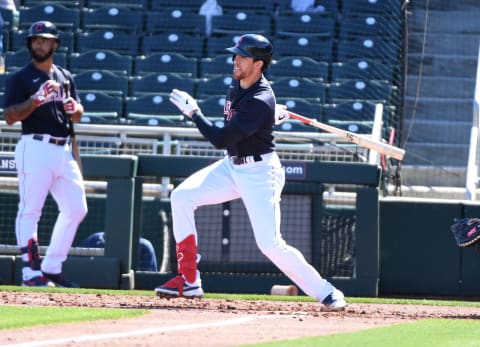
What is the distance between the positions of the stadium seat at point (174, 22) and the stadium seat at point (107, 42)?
0.35 m

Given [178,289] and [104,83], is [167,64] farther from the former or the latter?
[178,289]

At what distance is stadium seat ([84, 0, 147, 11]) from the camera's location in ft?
51.2

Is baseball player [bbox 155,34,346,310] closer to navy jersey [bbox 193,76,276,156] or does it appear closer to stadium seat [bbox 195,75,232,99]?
navy jersey [bbox 193,76,276,156]

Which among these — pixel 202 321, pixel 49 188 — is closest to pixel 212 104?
pixel 49 188

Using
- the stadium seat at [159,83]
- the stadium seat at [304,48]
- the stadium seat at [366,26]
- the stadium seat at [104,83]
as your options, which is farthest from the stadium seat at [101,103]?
the stadium seat at [366,26]

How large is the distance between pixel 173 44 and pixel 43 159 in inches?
276

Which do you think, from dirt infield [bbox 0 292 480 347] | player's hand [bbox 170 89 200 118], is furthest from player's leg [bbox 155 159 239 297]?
player's hand [bbox 170 89 200 118]

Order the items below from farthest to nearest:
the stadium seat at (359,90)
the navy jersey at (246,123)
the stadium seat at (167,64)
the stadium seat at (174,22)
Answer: the stadium seat at (174,22)
the stadium seat at (167,64)
the stadium seat at (359,90)
the navy jersey at (246,123)

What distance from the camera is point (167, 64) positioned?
14188mm

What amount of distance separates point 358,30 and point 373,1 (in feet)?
2.25

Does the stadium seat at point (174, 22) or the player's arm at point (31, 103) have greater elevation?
the stadium seat at point (174, 22)

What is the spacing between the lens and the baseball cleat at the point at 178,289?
264 inches

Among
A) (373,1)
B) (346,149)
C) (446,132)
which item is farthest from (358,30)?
(346,149)

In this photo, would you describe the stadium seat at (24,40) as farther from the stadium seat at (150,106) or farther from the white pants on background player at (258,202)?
the white pants on background player at (258,202)
